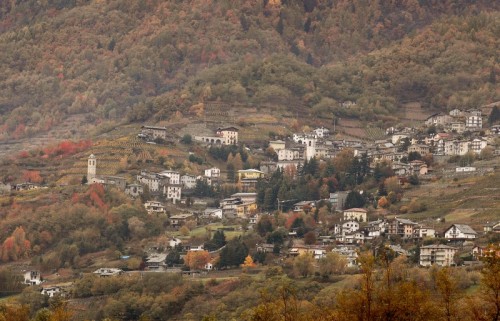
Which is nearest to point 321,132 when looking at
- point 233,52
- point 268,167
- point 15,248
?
point 268,167

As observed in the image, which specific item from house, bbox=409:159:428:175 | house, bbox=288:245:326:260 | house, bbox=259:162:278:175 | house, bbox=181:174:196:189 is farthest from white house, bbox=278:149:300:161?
house, bbox=288:245:326:260

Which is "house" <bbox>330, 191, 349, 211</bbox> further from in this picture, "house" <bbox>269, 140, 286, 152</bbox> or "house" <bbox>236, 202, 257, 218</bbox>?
"house" <bbox>269, 140, 286, 152</bbox>

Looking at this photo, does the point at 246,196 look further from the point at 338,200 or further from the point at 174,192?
the point at 338,200

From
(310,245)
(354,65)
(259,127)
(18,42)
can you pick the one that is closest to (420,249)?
(310,245)

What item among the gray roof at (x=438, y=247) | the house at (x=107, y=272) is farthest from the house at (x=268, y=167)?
the gray roof at (x=438, y=247)

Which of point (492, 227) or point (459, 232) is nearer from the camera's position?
point (459, 232)

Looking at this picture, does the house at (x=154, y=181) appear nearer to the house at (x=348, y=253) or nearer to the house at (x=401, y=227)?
the house at (x=401, y=227)
